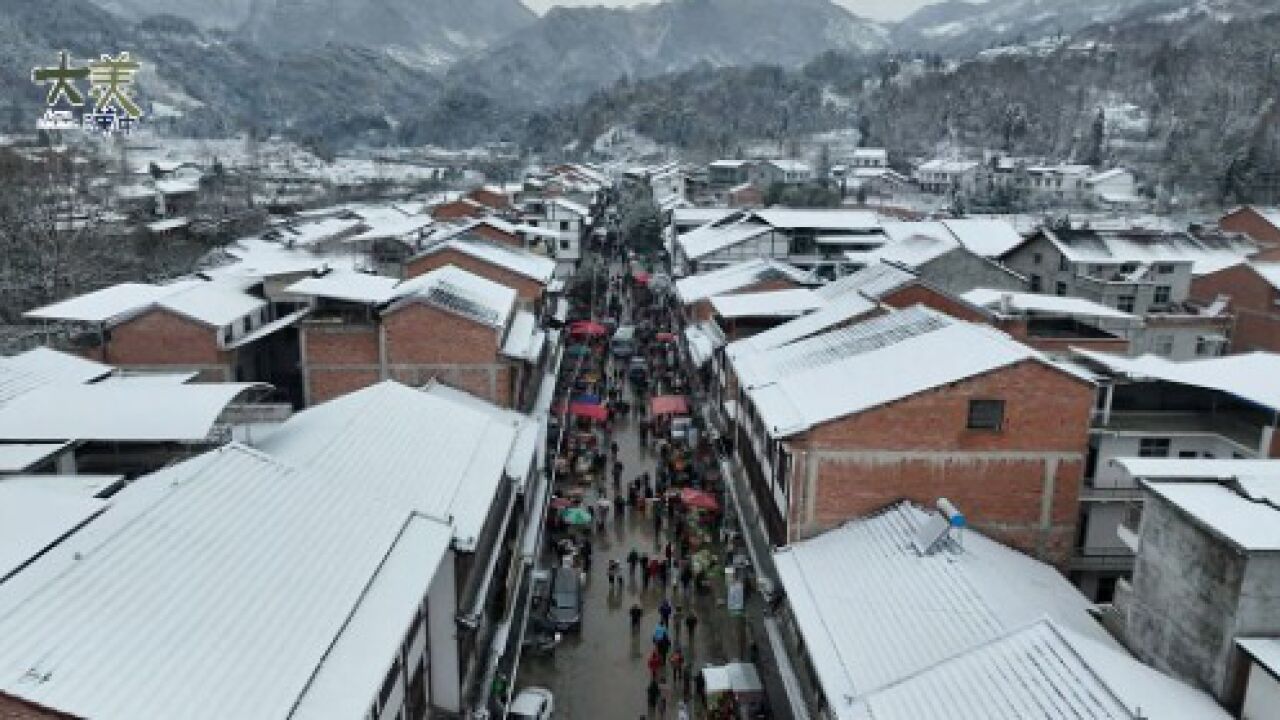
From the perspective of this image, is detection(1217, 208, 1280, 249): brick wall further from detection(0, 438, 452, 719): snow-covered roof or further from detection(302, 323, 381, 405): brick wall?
detection(0, 438, 452, 719): snow-covered roof

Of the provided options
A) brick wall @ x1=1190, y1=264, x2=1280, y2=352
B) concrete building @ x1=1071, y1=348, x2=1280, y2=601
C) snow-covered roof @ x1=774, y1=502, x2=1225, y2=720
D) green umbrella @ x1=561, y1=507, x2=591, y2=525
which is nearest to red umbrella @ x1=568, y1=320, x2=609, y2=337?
green umbrella @ x1=561, y1=507, x2=591, y2=525

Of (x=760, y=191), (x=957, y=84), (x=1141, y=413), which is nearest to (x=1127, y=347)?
(x=1141, y=413)

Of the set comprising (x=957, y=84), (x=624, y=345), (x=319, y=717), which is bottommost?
(x=624, y=345)

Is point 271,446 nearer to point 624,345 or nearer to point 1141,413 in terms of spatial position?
point 1141,413

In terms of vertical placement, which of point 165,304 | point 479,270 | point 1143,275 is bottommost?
point 165,304

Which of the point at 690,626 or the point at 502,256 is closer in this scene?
the point at 690,626

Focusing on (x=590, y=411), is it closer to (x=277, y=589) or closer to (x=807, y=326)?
(x=807, y=326)

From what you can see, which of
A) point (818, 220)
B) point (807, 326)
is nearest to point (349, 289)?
point (807, 326)
